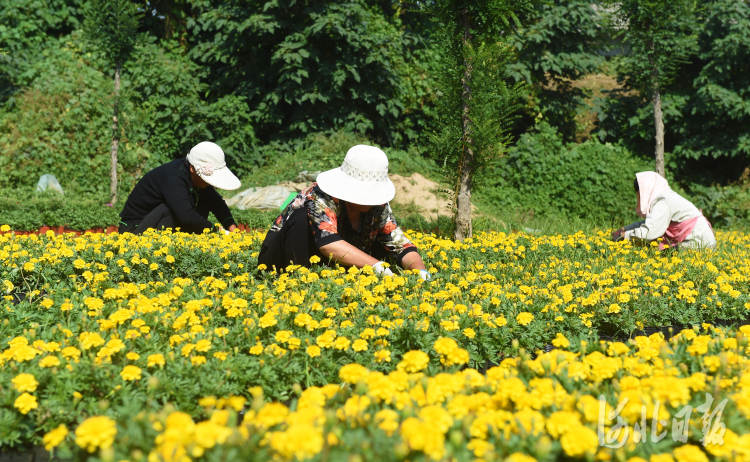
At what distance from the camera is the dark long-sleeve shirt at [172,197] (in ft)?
17.4

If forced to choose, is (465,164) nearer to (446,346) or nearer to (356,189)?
(356,189)

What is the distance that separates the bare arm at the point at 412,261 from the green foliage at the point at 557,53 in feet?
29.7

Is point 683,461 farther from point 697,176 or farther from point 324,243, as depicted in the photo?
point 697,176

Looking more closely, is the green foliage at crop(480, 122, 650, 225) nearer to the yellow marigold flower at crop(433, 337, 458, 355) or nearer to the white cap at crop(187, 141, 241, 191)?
the white cap at crop(187, 141, 241, 191)

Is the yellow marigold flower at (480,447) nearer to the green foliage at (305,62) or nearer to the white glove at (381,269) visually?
the white glove at (381,269)

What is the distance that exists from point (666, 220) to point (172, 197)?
5.13m

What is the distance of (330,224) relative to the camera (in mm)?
3762

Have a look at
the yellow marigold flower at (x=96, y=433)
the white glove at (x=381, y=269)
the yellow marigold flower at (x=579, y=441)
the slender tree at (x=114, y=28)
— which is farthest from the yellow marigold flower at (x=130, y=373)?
the slender tree at (x=114, y=28)

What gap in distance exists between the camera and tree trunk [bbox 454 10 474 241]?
6.32 m

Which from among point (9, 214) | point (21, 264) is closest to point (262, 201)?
point (9, 214)

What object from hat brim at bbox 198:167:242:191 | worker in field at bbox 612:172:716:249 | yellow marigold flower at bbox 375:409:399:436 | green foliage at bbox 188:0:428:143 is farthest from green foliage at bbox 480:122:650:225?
yellow marigold flower at bbox 375:409:399:436

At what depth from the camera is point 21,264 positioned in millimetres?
3771

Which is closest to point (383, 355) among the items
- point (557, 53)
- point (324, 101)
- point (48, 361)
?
point (48, 361)

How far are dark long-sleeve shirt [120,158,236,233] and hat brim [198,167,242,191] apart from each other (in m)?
0.26
